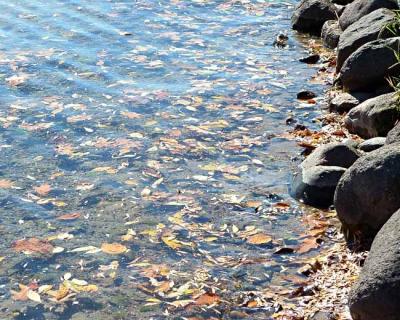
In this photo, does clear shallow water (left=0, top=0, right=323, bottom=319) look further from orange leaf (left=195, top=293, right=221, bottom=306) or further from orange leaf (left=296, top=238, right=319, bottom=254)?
orange leaf (left=296, top=238, right=319, bottom=254)

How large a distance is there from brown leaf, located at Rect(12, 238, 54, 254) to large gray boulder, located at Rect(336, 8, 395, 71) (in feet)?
16.7

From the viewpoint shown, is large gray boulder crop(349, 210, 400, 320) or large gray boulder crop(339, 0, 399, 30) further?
large gray boulder crop(339, 0, 399, 30)

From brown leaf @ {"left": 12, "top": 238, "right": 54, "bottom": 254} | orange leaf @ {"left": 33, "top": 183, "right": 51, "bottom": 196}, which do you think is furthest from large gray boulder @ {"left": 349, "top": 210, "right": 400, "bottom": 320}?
orange leaf @ {"left": 33, "top": 183, "right": 51, "bottom": 196}

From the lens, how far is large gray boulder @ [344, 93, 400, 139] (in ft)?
27.0

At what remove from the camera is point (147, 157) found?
851 centimetres

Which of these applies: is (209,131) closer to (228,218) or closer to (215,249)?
(228,218)

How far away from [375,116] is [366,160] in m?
2.03

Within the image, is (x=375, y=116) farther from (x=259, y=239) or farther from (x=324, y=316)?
(x=324, y=316)

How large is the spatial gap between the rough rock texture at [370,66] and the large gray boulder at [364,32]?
1.34 feet

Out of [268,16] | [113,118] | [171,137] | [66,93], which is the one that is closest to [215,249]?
[171,137]

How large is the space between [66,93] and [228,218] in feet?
12.9

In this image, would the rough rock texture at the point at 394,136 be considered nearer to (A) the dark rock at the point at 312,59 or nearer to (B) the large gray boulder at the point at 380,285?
(B) the large gray boulder at the point at 380,285

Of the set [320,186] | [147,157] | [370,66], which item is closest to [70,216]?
[147,157]

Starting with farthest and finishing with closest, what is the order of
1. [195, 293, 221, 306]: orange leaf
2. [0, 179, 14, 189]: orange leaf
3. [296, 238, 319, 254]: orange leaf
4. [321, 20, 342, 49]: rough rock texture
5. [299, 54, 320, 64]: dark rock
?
[321, 20, 342, 49]: rough rock texture, [299, 54, 320, 64]: dark rock, [0, 179, 14, 189]: orange leaf, [296, 238, 319, 254]: orange leaf, [195, 293, 221, 306]: orange leaf
